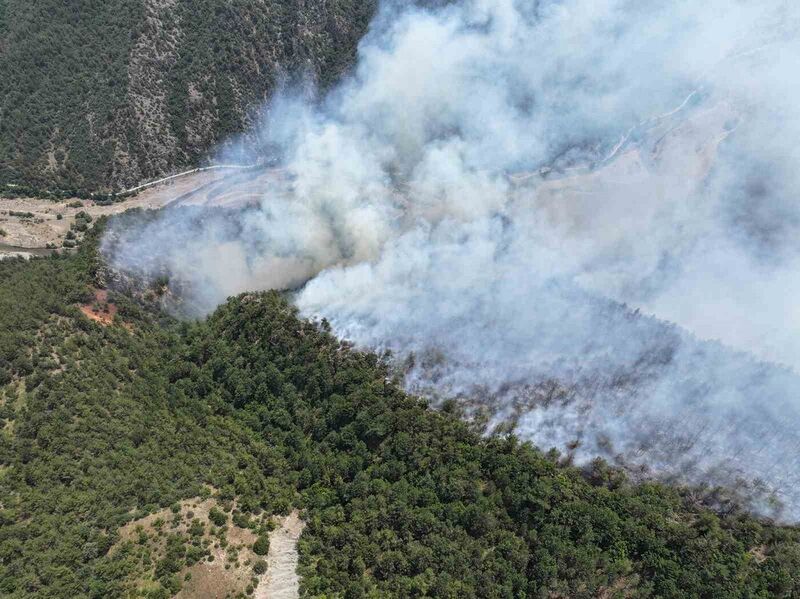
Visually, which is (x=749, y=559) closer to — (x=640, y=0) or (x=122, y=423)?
(x=122, y=423)

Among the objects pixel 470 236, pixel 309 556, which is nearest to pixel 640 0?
pixel 470 236

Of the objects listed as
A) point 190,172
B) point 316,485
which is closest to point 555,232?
point 316,485

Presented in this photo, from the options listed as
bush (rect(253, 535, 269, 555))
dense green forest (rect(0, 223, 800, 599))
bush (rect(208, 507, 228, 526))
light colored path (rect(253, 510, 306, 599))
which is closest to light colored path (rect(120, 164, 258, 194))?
dense green forest (rect(0, 223, 800, 599))

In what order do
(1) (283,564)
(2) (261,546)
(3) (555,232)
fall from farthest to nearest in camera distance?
(3) (555,232)
(1) (283,564)
(2) (261,546)

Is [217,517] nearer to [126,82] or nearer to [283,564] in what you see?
[283,564]

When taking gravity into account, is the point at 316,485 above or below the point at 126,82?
below

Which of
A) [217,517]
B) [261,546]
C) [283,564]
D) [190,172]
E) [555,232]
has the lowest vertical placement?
[283,564]

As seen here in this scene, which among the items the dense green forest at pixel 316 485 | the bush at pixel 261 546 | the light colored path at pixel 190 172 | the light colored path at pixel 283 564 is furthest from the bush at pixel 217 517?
the light colored path at pixel 190 172
